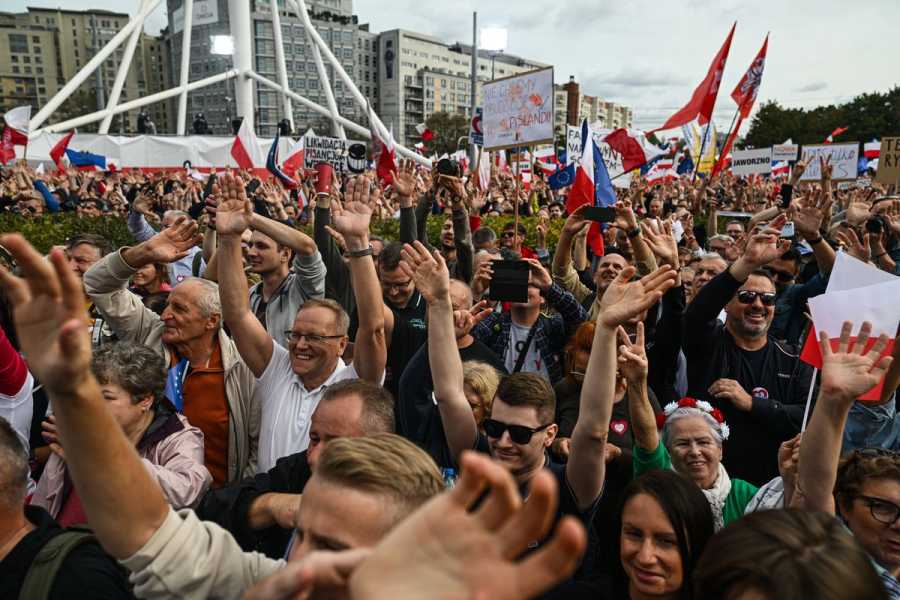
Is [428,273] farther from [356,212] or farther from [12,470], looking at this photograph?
[12,470]

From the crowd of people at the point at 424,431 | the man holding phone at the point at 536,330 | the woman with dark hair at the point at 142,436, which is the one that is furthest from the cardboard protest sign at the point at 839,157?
the woman with dark hair at the point at 142,436

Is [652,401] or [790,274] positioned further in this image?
[790,274]

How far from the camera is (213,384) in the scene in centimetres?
302

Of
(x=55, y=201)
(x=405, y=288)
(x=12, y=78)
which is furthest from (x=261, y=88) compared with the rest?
(x=405, y=288)

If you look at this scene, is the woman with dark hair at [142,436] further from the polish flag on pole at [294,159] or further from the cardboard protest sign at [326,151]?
the polish flag on pole at [294,159]

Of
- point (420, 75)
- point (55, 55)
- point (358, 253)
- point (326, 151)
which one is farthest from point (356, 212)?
point (55, 55)

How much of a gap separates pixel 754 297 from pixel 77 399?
337cm

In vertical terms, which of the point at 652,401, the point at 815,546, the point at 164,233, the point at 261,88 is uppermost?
the point at 261,88

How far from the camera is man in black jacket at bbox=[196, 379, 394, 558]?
2121 mm

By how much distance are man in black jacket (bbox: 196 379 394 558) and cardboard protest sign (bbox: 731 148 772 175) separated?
597 inches

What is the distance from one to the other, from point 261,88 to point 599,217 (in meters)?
105

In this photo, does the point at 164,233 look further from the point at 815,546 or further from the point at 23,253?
the point at 815,546

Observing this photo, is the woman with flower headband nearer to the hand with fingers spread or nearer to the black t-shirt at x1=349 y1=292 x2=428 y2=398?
the black t-shirt at x1=349 y1=292 x2=428 y2=398

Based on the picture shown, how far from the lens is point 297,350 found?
296 centimetres
